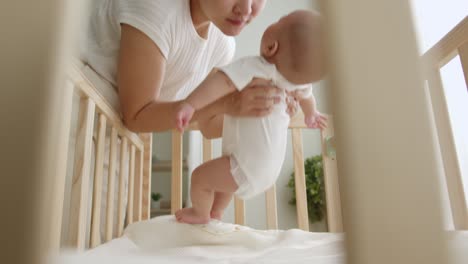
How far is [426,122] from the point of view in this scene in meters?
0.19

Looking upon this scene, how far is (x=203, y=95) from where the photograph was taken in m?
0.68

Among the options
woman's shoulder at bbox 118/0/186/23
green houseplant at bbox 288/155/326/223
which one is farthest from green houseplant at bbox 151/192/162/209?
woman's shoulder at bbox 118/0/186/23

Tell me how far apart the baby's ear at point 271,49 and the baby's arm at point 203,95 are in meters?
0.10

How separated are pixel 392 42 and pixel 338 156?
71mm

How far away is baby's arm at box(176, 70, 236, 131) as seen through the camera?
0.65 meters

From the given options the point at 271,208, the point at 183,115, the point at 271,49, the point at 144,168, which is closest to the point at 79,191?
the point at 183,115

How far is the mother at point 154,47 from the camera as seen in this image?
746 millimetres

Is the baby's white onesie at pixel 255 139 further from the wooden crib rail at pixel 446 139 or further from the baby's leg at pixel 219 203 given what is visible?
the wooden crib rail at pixel 446 139

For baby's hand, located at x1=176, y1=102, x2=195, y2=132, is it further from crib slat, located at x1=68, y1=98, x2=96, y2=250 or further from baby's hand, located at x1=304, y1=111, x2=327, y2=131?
baby's hand, located at x1=304, y1=111, x2=327, y2=131

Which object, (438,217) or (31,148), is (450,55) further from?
(31,148)

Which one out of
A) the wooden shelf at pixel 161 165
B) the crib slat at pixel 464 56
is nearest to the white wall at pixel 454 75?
the crib slat at pixel 464 56

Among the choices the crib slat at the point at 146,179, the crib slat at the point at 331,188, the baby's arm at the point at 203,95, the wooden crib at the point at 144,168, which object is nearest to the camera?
the wooden crib at the point at 144,168

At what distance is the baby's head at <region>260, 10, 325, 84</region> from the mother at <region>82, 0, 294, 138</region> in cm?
7

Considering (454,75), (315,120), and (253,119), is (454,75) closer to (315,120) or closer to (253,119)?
(315,120)
